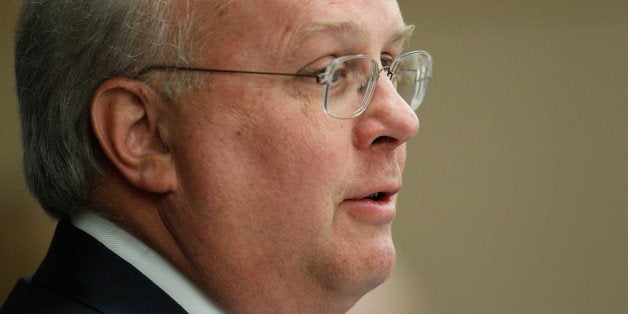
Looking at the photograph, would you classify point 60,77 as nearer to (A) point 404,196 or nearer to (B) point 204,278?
(B) point 204,278

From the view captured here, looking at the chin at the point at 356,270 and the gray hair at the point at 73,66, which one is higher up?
the gray hair at the point at 73,66

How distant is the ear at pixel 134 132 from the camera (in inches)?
54.2

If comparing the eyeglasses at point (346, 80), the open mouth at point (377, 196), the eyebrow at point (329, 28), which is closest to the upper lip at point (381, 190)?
the open mouth at point (377, 196)

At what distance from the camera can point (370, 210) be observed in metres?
1.43

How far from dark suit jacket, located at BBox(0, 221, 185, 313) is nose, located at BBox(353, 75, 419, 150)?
1.43 feet

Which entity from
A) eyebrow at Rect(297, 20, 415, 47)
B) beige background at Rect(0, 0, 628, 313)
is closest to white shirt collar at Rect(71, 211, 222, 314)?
eyebrow at Rect(297, 20, 415, 47)

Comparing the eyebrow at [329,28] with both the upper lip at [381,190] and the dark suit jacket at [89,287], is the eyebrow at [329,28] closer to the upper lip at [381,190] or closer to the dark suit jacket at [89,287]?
the upper lip at [381,190]

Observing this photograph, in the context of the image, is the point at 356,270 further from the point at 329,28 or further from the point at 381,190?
the point at 329,28

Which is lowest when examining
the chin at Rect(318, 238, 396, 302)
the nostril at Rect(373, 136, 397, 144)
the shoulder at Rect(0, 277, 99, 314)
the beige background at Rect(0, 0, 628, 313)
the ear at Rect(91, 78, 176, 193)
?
the shoulder at Rect(0, 277, 99, 314)

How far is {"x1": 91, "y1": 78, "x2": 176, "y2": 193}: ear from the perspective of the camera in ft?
4.52

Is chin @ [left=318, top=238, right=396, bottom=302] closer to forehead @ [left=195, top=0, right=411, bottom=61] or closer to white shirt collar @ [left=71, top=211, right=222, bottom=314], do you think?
white shirt collar @ [left=71, top=211, right=222, bottom=314]

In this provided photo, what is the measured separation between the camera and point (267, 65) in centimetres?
135

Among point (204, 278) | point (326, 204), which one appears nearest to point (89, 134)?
point (204, 278)

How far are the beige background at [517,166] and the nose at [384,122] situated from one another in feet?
2.21
